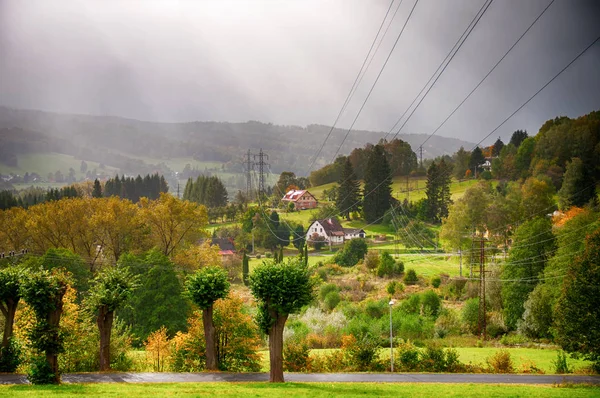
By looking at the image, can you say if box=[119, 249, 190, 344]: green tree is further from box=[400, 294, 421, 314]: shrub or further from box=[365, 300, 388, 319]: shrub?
box=[400, 294, 421, 314]: shrub

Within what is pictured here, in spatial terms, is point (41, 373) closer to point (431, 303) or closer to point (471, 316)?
→ point (471, 316)

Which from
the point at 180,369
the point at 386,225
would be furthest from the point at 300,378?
the point at 386,225

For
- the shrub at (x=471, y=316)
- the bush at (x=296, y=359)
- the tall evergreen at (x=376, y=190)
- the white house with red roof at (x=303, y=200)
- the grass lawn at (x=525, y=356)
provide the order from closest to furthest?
the bush at (x=296, y=359) → the grass lawn at (x=525, y=356) → the shrub at (x=471, y=316) → the tall evergreen at (x=376, y=190) → the white house with red roof at (x=303, y=200)

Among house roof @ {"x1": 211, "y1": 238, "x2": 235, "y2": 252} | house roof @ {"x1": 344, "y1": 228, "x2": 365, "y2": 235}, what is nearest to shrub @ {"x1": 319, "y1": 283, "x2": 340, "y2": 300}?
house roof @ {"x1": 211, "y1": 238, "x2": 235, "y2": 252}

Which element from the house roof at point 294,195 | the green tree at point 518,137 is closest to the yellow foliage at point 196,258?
the house roof at point 294,195

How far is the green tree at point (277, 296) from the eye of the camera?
89.5ft

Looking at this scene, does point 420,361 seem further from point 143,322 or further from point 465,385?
point 143,322

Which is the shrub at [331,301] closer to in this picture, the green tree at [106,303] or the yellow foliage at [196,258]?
the yellow foliage at [196,258]

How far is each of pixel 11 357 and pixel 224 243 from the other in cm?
6099

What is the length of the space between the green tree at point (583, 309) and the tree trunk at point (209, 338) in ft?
69.4

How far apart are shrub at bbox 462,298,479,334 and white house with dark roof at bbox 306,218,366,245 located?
120ft

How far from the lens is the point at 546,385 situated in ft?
89.2

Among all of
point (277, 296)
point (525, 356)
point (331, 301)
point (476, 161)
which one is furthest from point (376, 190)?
point (277, 296)

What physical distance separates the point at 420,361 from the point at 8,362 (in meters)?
22.0
